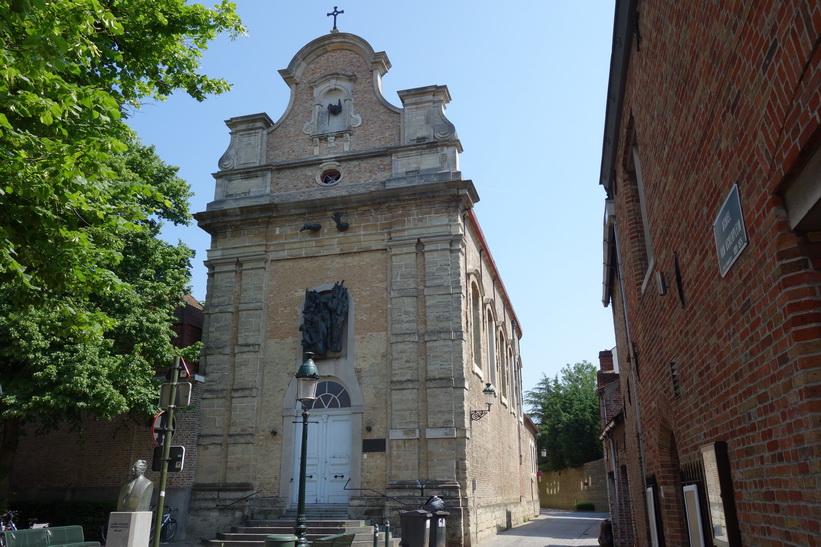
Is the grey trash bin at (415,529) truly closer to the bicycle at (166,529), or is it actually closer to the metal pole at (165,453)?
the metal pole at (165,453)

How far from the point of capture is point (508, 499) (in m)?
23.7


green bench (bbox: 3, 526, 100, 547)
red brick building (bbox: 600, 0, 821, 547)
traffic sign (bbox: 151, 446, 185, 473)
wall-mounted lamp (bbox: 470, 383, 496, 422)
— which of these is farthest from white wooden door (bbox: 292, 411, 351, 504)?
red brick building (bbox: 600, 0, 821, 547)

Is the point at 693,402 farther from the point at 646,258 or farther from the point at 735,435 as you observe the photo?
the point at 646,258

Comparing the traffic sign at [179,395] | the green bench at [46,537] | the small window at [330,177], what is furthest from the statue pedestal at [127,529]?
the small window at [330,177]

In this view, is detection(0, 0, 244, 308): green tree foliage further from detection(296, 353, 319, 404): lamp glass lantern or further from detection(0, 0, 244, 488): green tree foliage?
detection(296, 353, 319, 404): lamp glass lantern

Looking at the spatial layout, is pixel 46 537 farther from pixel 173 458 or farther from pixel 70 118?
pixel 70 118

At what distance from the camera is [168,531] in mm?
17109

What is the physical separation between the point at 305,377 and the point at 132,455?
10.2m

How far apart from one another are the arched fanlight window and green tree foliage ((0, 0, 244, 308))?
884 centimetres

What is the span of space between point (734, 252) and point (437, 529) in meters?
11.9

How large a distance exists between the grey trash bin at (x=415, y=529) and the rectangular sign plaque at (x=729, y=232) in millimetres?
11114

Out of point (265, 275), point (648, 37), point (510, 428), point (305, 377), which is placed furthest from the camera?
point (510, 428)

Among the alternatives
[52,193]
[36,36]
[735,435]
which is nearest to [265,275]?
[52,193]

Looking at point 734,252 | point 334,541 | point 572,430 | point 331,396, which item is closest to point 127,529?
point 334,541
